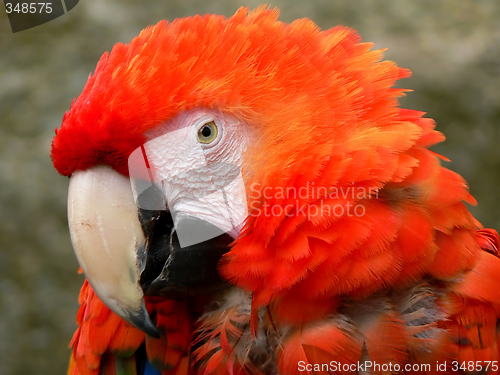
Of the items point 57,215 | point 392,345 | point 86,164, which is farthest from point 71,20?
point 392,345

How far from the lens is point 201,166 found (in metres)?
0.78

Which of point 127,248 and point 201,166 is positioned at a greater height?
point 201,166

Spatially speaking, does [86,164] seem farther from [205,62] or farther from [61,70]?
[61,70]

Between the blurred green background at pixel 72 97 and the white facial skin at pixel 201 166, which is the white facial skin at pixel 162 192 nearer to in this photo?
the white facial skin at pixel 201 166

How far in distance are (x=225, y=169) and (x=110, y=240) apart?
0.83 feet

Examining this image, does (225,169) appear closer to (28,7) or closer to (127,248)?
(127,248)

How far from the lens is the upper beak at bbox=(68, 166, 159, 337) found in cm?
74

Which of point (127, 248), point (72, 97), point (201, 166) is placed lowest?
point (127, 248)

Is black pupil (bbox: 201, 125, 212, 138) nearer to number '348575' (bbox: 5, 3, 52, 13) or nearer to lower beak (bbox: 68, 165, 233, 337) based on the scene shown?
lower beak (bbox: 68, 165, 233, 337)

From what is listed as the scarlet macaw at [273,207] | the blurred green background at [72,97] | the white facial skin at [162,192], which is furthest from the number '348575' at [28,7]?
the white facial skin at [162,192]

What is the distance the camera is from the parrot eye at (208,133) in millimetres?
780

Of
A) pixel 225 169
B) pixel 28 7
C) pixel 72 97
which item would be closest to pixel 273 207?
pixel 225 169

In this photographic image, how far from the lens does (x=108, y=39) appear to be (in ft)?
6.35

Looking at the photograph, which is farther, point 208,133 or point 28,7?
point 28,7
